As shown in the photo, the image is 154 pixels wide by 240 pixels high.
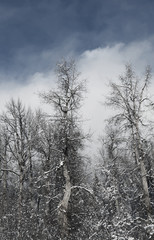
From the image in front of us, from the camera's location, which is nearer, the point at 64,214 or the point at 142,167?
the point at 64,214

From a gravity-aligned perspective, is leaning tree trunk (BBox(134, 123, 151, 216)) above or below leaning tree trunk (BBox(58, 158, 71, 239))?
above

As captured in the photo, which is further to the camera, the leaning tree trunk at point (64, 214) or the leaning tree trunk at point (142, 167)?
the leaning tree trunk at point (142, 167)

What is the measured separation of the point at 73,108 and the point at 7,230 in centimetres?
692

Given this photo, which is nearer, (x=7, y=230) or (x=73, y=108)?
(x=7, y=230)

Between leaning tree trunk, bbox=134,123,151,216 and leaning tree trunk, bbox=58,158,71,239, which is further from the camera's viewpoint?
leaning tree trunk, bbox=134,123,151,216

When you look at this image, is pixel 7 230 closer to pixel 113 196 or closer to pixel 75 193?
pixel 75 193

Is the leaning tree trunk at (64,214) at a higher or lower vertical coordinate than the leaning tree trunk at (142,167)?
lower

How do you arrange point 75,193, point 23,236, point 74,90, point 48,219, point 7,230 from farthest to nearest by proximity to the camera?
1. point 74,90
2. point 75,193
3. point 48,219
4. point 7,230
5. point 23,236

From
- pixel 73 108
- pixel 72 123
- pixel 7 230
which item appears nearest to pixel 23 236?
pixel 7 230

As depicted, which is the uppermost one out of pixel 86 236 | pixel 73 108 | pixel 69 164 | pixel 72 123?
pixel 73 108

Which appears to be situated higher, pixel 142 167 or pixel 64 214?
pixel 142 167

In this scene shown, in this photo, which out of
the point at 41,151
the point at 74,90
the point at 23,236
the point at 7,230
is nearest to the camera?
the point at 23,236

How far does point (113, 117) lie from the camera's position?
13.3 metres

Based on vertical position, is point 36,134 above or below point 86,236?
above
